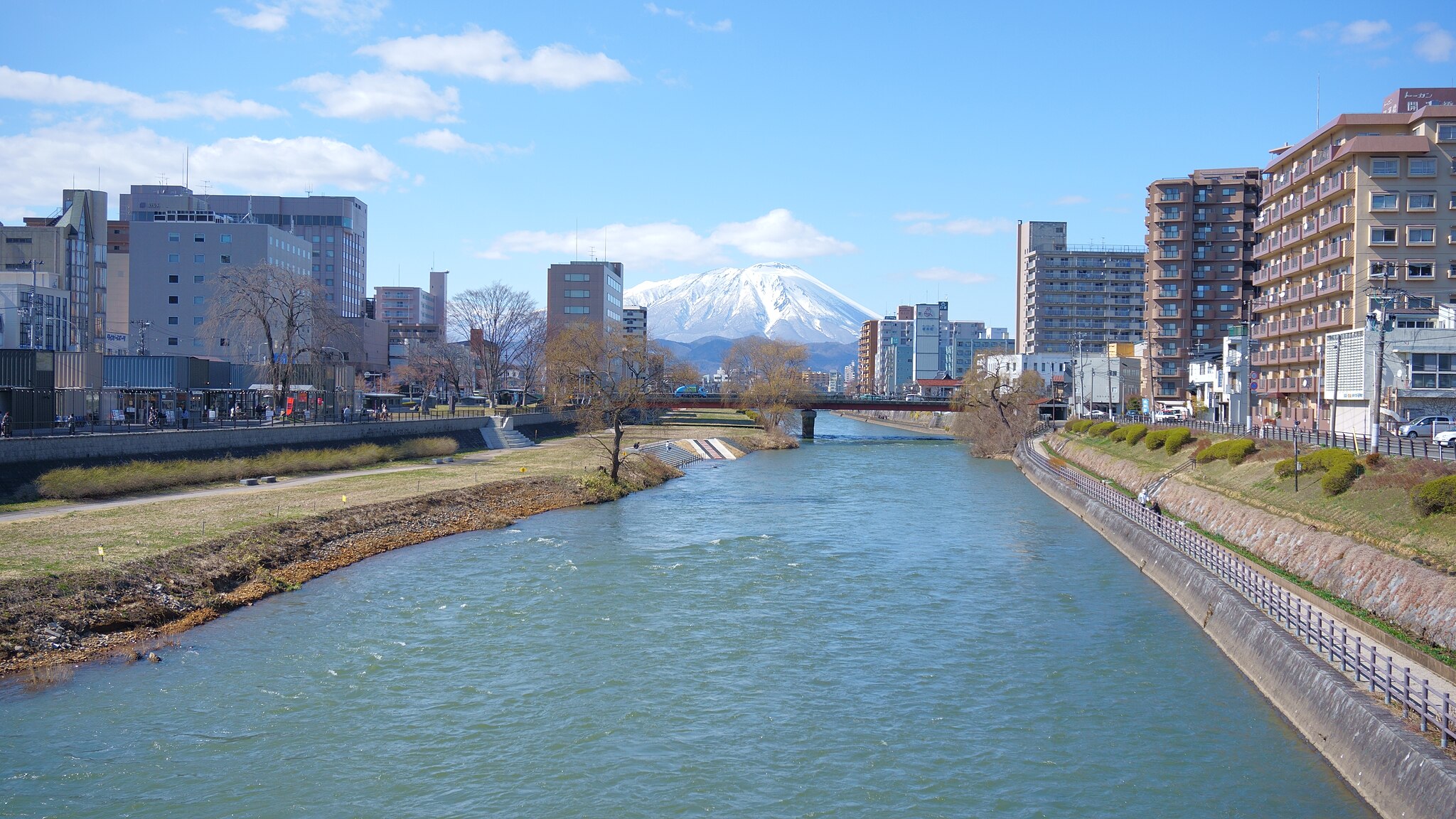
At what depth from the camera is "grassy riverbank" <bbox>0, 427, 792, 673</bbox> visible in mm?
19312

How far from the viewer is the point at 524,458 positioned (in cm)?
5944

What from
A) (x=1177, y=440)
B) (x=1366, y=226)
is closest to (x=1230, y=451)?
(x=1177, y=440)

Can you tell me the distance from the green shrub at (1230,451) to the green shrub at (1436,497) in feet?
48.5

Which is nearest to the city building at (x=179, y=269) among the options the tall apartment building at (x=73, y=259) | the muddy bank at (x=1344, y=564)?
the tall apartment building at (x=73, y=259)

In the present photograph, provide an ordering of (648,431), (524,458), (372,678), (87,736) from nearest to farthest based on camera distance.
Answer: (87,736)
(372,678)
(524,458)
(648,431)

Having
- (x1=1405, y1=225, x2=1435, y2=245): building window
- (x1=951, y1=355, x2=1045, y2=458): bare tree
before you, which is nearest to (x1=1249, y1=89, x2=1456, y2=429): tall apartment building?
(x1=1405, y1=225, x2=1435, y2=245): building window

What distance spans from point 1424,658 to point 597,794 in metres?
12.3

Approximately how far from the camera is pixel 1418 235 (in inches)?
2035

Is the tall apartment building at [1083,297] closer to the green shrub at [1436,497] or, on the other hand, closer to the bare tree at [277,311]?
the bare tree at [277,311]

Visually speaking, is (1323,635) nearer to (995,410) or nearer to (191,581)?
(191,581)

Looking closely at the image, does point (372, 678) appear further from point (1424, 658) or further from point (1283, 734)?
point (1424, 658)

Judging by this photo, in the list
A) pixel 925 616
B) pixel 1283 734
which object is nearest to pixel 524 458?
pixel 925 616

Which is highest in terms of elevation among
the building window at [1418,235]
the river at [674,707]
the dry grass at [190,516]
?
the building window at [1418,235]

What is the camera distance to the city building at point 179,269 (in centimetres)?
9275
